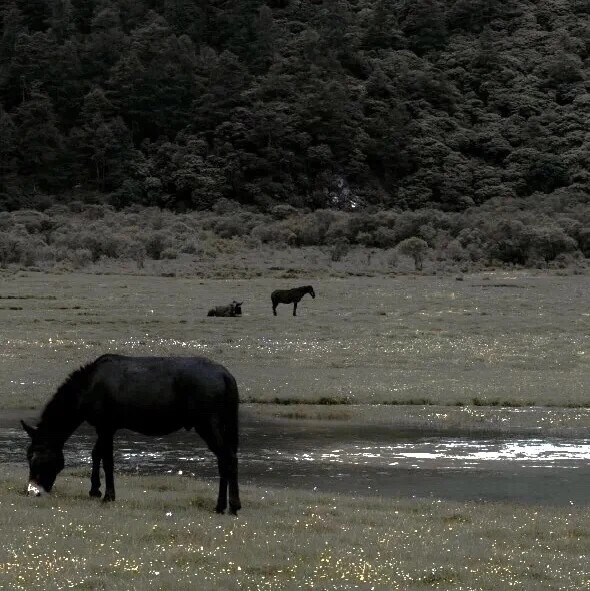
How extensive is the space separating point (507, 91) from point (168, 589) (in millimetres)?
141843

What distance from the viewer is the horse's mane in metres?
14.5

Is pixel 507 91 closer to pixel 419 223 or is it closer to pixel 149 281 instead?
pixel 419 223

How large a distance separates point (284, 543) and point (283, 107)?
12499 cm

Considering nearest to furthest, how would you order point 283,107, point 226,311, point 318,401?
1. point 318,401
2. point 226,311
3. point 283,107

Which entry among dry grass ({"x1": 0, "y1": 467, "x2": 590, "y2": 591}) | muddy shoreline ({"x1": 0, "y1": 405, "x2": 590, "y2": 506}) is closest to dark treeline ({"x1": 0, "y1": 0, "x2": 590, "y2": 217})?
muddy shoreline ({"x1": 0, "y1": 405, "x2": 590, "y2": 506})

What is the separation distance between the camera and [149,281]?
206ft

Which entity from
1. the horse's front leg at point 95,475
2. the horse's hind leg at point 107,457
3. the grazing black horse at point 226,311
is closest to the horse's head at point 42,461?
the horse's front leg at point 95,475

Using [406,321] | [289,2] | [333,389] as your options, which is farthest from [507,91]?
[333,389]

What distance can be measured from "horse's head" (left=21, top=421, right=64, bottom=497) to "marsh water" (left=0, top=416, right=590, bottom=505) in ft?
12.8

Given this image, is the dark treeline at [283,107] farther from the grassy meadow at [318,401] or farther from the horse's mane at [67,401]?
the horse's mane at [67,401]

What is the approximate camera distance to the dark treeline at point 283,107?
127m

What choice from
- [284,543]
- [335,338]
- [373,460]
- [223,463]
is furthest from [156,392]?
[335,338]

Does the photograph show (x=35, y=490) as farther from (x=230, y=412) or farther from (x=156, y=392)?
(x=230, y=412)

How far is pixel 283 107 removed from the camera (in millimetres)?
134250
